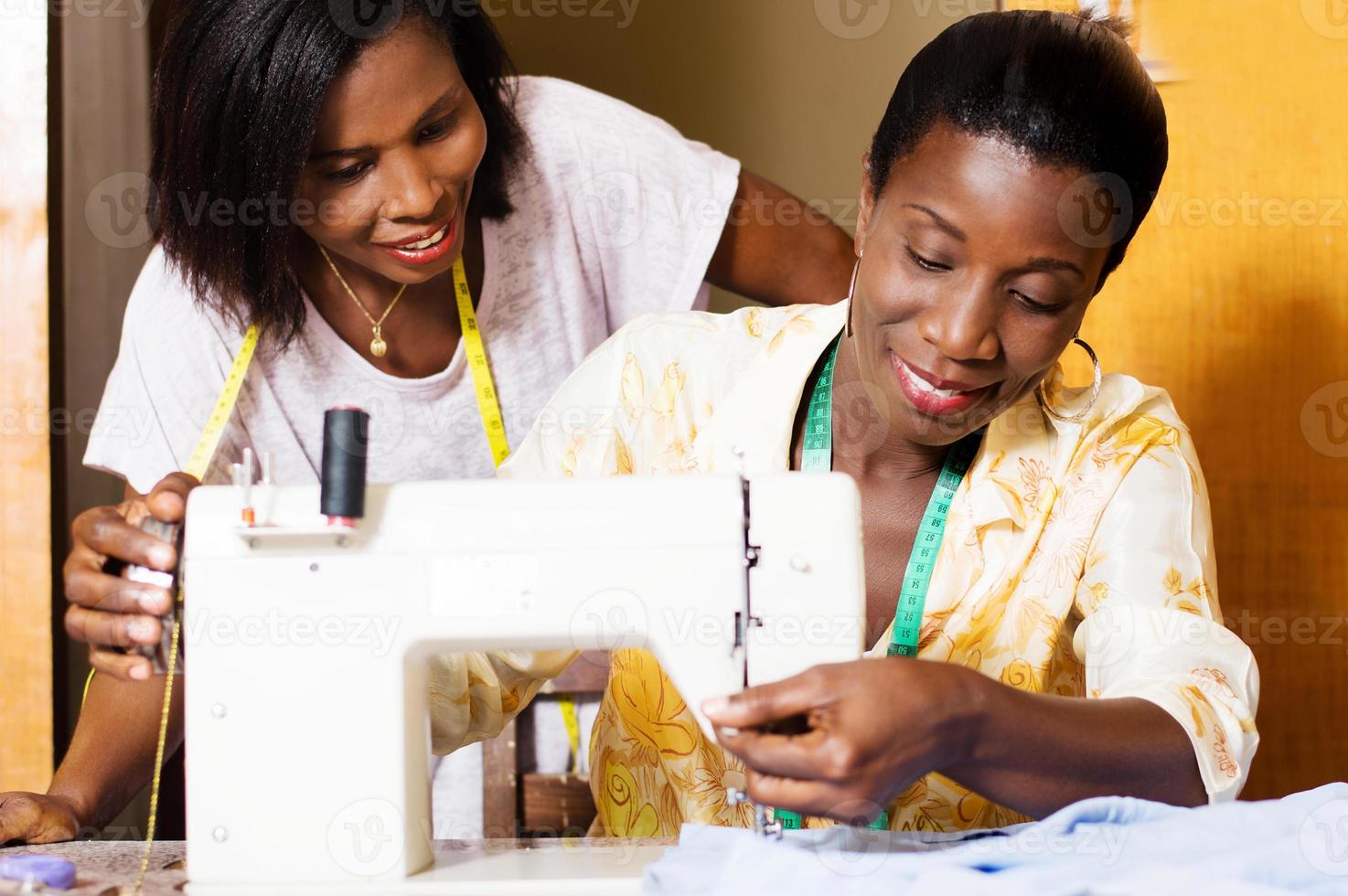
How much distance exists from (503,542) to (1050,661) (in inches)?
24.6

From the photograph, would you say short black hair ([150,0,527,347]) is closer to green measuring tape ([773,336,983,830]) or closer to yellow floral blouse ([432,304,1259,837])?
yellow floral blouse ([432,304,1259,837])

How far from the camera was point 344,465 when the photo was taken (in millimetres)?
1113

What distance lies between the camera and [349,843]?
1146 mm

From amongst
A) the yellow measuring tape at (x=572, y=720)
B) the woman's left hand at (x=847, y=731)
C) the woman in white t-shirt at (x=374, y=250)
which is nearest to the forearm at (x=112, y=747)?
the woman in white t-shirt at (x=374, y=250)

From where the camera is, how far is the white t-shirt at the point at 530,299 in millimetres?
1896

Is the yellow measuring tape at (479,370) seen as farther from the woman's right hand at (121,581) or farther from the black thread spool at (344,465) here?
the black thread spool at (344,465)

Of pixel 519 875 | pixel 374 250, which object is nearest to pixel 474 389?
pixel 374 250

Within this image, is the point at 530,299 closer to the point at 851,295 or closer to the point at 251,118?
the point at 251,118

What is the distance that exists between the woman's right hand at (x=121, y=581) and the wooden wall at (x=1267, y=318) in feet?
3.98

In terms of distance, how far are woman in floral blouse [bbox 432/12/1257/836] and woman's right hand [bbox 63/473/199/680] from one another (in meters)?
0.28

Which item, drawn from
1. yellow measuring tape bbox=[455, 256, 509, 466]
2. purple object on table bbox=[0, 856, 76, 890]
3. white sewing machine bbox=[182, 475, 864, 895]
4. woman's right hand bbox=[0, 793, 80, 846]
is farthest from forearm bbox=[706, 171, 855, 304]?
purple object on table bbox=[0, 856, 76, 890]

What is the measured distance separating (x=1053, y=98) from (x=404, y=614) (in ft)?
2.43

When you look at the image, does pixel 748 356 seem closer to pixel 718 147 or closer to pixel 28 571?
pixel 28 571

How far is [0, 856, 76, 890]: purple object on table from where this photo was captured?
1.10 metres
